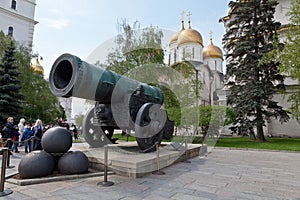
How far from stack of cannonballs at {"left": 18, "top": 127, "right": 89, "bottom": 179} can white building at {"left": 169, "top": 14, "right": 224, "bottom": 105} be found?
3030 cm

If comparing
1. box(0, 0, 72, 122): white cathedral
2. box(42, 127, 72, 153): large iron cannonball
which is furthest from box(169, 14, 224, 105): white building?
box(42, 127, 72, 153): large iron cannonball

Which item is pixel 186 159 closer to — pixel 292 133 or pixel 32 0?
pixel 292 133

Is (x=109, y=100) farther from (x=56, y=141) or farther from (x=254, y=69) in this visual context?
(x=254, y=69)

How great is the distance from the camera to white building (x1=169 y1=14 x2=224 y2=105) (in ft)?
115

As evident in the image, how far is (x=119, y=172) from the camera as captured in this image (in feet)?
Result: 14.9

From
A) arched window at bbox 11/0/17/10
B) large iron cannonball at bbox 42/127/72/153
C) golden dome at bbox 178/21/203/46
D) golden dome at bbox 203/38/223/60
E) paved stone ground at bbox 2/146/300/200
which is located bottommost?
paved stone ground at bbox 2/146/300/200

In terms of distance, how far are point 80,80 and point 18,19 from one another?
116ft

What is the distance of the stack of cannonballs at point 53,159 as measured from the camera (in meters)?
4.05

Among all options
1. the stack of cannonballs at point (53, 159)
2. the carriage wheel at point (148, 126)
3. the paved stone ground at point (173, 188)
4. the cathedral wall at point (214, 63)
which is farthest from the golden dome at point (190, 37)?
the stack of cannonballs at point (53, 159)

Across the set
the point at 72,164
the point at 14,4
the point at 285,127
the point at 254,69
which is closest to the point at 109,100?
the point at 72,164

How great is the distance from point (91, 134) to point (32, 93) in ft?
48.6

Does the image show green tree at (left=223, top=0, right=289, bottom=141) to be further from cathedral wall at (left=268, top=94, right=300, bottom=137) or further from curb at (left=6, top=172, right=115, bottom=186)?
curb at (left=6, top=172, right=115, bottom=186)

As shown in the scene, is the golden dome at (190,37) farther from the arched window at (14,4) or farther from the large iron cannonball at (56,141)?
the large iron cannonball at (56,141)

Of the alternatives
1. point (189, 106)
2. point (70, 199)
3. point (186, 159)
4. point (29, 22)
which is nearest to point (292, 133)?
point (189, 106)
